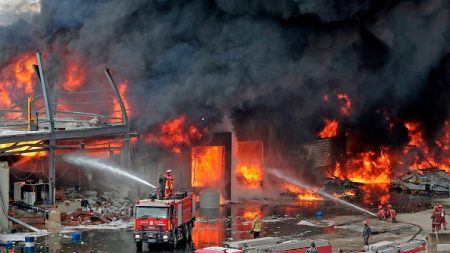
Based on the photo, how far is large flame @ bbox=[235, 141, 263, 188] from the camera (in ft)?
174

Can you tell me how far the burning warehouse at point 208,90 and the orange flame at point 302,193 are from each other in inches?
6.2

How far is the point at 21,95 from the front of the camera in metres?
54.5

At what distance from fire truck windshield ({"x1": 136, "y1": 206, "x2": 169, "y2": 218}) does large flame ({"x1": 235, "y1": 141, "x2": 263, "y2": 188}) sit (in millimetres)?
23505

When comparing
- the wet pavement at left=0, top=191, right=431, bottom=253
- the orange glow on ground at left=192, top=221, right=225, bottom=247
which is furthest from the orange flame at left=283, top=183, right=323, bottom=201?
the orange glow on ground at left=192, top=221, right=225, bottom=247

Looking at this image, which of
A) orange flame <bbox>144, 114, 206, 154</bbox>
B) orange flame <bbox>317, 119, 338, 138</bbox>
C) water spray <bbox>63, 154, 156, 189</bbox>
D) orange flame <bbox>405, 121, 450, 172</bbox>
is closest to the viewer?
water spray <bbox>63, 154, 156, 189</bbox>

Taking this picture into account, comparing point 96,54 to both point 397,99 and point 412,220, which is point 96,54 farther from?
point 397,99

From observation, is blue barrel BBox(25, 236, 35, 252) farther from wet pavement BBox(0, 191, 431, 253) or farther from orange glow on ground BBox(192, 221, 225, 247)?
orange glow on ground BBox(192, 221, 225, 247)

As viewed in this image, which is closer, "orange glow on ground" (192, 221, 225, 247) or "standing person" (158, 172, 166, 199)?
"standing person" (158, 172, 166, 199)

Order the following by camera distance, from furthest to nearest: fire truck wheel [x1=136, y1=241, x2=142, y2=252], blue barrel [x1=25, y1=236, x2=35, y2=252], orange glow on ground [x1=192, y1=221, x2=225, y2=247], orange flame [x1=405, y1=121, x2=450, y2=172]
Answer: orange flame [x1=405, y1=121, x2=450, y2=172], orange glow on ground [x1=192, y1=221, x2=225, y2=247], fire truck wheel [x1=136, y1=241, x2=142, y2=252], blue barrel [x1=25, y1=236, x2=35, y2=252]

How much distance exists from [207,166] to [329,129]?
48.8 feet

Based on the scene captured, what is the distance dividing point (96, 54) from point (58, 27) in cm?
459

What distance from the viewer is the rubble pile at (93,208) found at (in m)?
38.1

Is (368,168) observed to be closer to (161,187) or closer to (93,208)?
(93,208)

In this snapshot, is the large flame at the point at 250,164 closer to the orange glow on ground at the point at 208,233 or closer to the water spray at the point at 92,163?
the water spray at the point at 92,163
